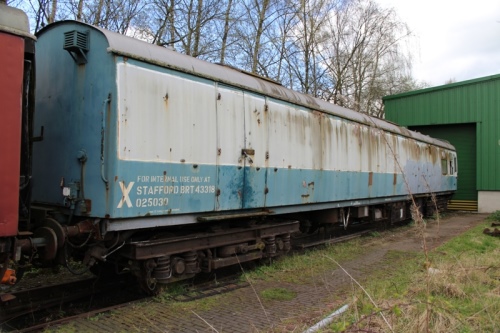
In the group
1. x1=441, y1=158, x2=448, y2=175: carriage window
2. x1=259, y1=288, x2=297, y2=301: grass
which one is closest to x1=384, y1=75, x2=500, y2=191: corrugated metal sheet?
x1=441, y1=158, x2=448, y2=175: carriage window

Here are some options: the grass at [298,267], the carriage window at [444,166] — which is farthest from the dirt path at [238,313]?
the carriage window at [444,166]

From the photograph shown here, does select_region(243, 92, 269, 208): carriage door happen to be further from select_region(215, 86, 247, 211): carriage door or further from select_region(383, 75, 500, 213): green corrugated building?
select_region(383, 75, 500, 213): green corrugated building

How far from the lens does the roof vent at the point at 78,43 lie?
501 cm

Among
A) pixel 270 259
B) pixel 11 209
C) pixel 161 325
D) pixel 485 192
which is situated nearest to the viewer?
pixel 11 209

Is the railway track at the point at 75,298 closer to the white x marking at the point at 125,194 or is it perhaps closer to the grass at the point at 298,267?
the grass at the point at 298,267

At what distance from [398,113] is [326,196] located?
15290 millimetres

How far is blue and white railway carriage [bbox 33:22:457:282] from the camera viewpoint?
4809 mm

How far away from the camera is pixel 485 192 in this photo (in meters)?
20.0

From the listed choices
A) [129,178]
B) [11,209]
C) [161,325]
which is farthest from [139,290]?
[11,209]

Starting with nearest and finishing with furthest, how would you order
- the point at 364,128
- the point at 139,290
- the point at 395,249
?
1. the point at 139,290
2. the point at 395,249
3. the point at 364,128

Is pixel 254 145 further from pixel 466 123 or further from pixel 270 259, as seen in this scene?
pixel 466 123

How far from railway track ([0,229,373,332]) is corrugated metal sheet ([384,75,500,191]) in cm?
1726

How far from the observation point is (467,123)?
20.8 metres

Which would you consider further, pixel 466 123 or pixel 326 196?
pixel 466 123
